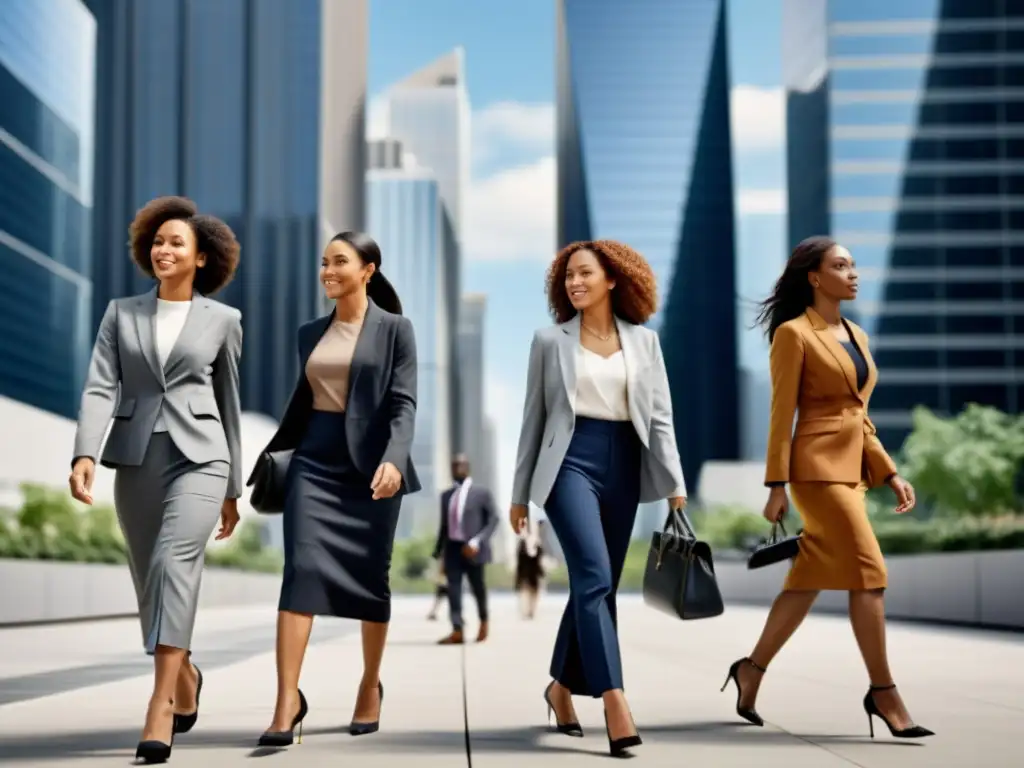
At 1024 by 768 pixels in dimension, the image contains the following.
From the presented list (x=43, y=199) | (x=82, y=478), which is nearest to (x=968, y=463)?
(x=43, y=199)

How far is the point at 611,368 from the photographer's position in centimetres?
599

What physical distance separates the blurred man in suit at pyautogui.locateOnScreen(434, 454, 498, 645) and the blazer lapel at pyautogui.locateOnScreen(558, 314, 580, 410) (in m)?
8.97

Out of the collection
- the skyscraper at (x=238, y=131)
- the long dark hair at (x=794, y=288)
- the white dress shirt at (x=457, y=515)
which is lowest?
the white dress shirt at (x=457, y=515)

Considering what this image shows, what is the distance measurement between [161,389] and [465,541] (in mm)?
9657

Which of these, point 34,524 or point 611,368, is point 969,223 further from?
point 611,368

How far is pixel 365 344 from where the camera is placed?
602cm

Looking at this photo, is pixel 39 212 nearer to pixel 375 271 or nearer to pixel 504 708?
pixel 504 708

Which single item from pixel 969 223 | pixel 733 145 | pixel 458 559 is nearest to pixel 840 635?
pixel 458 559

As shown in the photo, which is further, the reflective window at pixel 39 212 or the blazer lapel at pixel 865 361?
the reflective window at pixel 39 212

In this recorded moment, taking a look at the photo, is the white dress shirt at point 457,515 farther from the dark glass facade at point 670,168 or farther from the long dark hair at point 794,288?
the dark glass facade at point 670,168

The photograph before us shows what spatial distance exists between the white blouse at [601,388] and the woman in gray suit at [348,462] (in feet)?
2.22

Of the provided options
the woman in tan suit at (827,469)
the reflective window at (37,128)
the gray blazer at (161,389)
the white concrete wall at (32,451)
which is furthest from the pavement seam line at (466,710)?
the reflective window at (37,128)

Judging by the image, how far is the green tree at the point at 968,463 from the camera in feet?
201

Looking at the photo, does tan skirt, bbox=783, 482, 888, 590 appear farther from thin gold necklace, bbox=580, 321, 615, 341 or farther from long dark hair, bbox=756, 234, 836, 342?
thin gold necklace, bbox=580, 321, 615, 341
